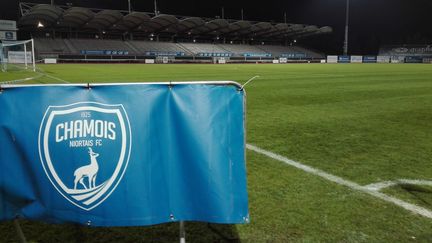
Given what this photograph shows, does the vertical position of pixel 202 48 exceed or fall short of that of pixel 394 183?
it exceeds it

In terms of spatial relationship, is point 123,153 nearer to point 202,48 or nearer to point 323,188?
point 323,188

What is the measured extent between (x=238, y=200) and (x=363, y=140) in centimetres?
447

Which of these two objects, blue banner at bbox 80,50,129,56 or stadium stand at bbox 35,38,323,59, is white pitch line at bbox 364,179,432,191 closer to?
stadium stand at bbox 35,38,323,59

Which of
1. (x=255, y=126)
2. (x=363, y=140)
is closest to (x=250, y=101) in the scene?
(x=255, y=126)

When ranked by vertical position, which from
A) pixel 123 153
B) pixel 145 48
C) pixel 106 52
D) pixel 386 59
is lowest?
pixel 123 153

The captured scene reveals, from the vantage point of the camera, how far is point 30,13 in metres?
54.0

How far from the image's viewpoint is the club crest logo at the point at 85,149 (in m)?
2.75

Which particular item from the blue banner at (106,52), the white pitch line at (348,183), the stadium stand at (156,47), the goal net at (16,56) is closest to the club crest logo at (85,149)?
the white pitch line at (348,183)

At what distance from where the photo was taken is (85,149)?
278 centimetres

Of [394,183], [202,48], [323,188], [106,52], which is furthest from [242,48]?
[323,188]

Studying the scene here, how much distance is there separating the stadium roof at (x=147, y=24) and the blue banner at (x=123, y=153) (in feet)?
189

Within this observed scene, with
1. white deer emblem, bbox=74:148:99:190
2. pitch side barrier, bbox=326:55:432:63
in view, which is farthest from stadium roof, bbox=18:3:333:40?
white deer emblem, bbox=74:148:99:190

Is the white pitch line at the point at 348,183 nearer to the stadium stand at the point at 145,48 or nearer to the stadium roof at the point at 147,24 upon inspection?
the stadium stand at the point at 145,48

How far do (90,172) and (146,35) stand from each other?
2910 inches
